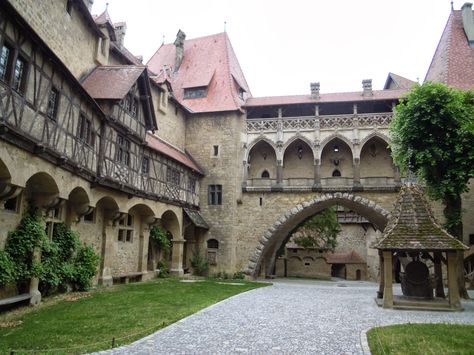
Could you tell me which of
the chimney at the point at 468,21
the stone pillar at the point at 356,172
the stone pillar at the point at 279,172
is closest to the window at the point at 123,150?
the stone pillar at the point at 279,172

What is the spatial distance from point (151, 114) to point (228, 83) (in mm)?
10192

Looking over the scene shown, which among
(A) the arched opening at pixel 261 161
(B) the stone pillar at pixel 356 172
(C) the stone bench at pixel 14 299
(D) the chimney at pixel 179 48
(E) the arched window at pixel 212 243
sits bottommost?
(C) the stone bench at pixel 14 299

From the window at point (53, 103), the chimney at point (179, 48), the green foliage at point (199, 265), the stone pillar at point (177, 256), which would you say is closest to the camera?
the window at point (53, 103)

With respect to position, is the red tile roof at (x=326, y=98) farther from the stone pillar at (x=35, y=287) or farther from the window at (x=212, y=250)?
the stone pillar at (x=35, y=287)

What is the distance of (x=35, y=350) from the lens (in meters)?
6.00

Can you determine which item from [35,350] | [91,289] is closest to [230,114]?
[91,289]

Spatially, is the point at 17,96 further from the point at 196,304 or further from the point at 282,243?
the point at 282,243

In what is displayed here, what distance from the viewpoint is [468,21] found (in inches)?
1011

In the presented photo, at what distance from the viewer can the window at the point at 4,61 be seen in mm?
8227

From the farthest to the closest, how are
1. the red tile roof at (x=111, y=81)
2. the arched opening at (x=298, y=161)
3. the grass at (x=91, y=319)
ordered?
the arched opening at (x=298, y=161) < the red tile roof at (x=111, y=81) < the grass at (x=91, y=319)

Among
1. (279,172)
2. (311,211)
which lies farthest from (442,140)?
(311,211)

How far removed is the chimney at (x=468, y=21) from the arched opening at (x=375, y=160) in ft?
26.3

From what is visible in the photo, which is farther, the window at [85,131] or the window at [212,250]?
the window at [212,250]

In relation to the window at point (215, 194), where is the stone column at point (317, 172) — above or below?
above
